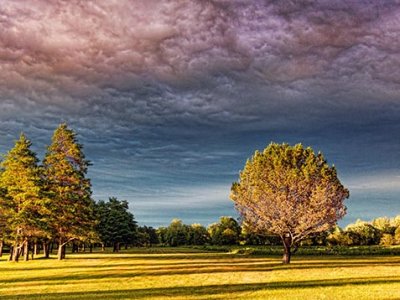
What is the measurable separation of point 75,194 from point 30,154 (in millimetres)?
9057

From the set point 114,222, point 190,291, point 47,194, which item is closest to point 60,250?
point 47,194

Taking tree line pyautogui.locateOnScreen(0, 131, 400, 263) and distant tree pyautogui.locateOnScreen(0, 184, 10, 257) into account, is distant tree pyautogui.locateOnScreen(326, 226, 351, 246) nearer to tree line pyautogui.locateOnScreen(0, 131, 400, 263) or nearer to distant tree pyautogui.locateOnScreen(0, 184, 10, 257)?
tree line pyautogui.locateOnScreen(0, 131, 400, 263)

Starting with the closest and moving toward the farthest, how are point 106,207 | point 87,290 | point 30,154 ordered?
point 87,290, point 30,154, point 106,207

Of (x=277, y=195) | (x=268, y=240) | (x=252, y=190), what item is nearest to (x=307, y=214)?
(x=277, y=195)

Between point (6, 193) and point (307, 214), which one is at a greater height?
point (6, 193)

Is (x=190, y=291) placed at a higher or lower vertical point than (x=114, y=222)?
lower

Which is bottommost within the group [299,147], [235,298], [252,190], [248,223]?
[235,298]

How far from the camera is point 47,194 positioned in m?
60.5

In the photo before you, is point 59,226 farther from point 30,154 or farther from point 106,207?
point 106,207

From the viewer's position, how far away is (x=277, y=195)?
2120 inches

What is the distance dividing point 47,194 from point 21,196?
11.9ft

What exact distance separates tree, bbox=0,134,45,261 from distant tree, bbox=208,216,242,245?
107 metres

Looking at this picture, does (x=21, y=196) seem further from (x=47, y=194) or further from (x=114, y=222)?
(x=114, y=222)

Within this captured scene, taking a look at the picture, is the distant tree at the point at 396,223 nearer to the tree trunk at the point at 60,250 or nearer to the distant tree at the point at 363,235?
the distant tree at the point at 363,235
